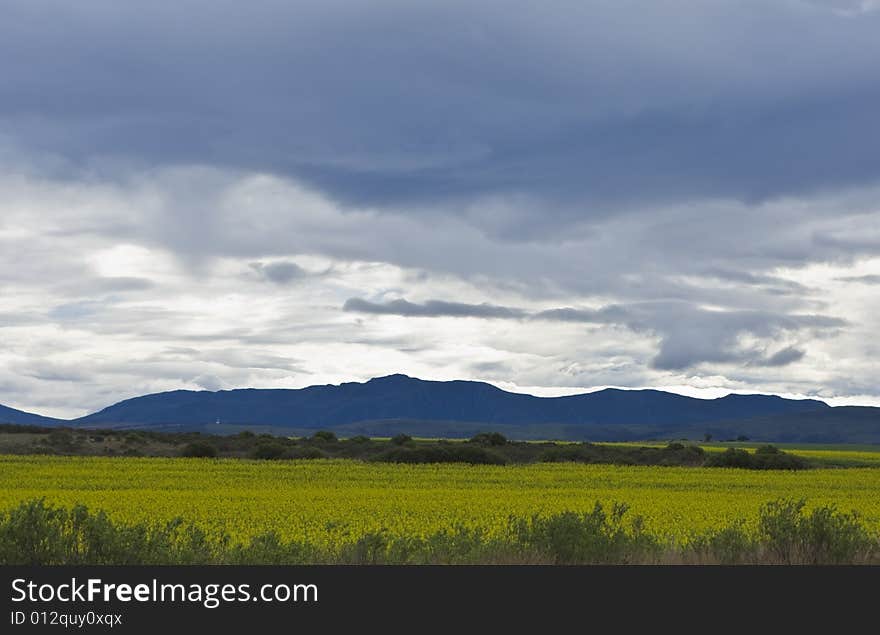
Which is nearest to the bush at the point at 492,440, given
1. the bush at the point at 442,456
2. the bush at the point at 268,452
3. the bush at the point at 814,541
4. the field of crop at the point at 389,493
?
the bush at the point at 442,456

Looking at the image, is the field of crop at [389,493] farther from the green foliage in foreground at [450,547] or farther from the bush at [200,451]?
the bush at [200,451]

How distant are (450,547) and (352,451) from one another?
73.3 metres

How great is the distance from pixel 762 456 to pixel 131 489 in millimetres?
53748

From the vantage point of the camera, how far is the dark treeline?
78000 mm

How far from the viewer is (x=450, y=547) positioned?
18234mm

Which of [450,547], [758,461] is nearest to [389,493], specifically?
[450,547]

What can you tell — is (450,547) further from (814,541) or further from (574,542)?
(814,541)

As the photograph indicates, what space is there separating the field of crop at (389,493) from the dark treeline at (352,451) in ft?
28.7

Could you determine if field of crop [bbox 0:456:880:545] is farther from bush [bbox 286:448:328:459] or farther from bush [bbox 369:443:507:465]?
bush [bbox 286:448:328:459]

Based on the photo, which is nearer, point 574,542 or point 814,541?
point 574,542

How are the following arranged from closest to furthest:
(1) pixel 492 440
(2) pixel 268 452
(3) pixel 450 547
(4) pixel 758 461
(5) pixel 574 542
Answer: (5) pixel 574 542 < (3) pixel 450 547 < (4) pixel 758 461 < (2) pixel 268 452 < (1) pixel 492 440

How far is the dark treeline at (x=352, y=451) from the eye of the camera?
78.0 m

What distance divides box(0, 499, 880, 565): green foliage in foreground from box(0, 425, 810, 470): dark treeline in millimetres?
56802

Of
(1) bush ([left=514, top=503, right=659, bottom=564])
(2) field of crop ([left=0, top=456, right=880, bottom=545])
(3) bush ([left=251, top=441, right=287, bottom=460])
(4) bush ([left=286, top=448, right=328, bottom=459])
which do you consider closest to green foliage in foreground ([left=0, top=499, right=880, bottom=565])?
(1) bush ([left=514, top=503, right=659, bottom=564])
